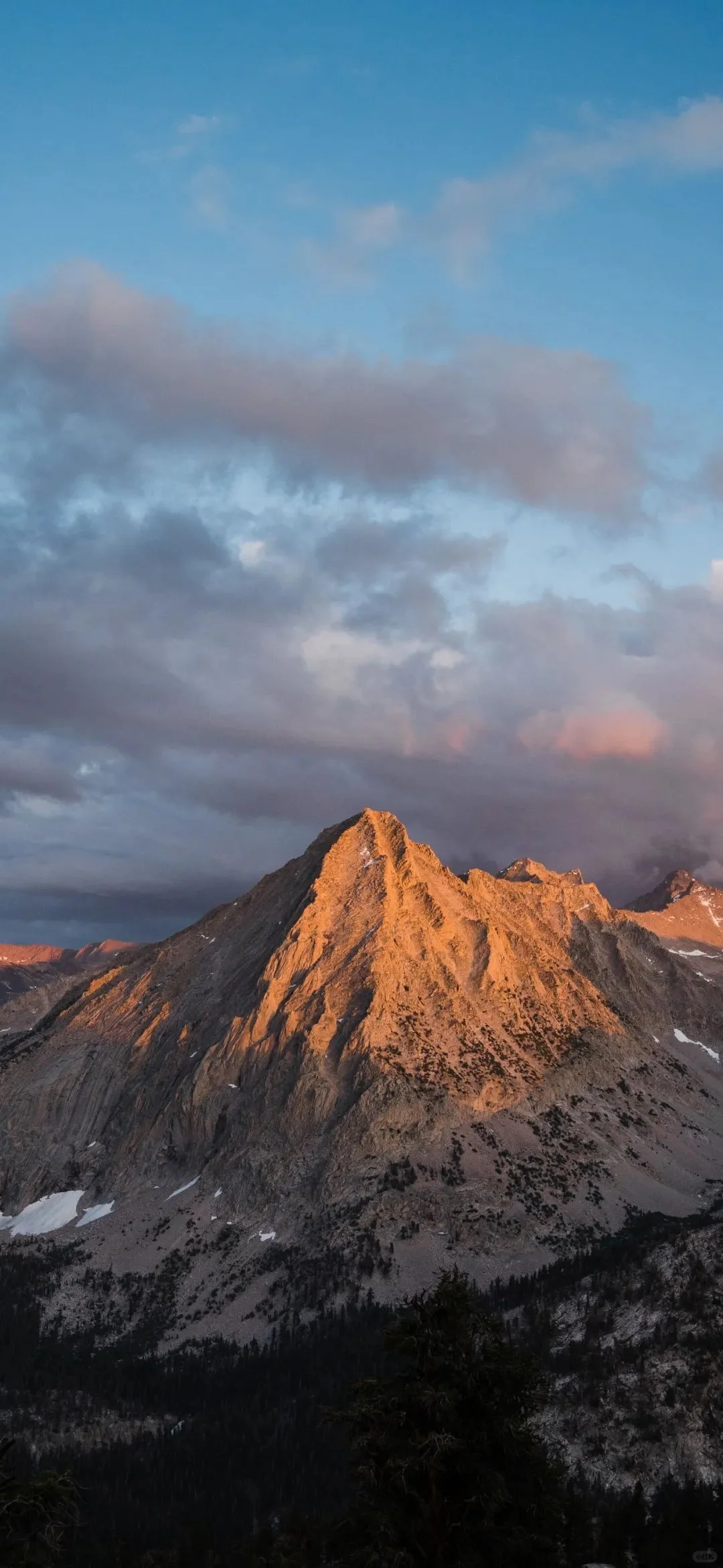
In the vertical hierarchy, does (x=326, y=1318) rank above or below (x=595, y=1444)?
below

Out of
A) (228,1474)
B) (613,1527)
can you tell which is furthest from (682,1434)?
(228,1474)

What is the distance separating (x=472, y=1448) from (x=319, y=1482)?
412ft

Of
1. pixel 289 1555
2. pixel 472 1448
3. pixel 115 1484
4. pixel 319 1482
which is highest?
pixel 472 1448

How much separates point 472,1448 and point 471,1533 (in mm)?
2566

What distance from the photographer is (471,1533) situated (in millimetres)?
35844

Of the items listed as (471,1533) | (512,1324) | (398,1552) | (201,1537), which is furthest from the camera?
(512,1324)

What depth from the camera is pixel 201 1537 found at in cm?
11512

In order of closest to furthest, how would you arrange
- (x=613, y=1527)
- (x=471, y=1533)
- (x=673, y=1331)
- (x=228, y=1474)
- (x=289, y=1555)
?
(x=471, y=1533) → (x=613, y=1527) → (x=289, y=1555) → (x=673, y=1331) → (x=228, y=1474)

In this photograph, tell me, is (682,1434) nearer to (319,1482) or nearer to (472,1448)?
(472,1448)

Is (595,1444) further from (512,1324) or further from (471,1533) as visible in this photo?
(471,1533)

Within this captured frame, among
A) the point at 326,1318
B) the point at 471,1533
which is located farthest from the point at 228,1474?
the point at 471,1533

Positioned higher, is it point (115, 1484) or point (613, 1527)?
point (613, 1527)

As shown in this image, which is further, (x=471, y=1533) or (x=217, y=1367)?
(x=217, y=1367)

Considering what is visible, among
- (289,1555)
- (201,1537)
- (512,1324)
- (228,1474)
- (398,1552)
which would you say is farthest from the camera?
(228,1474)
